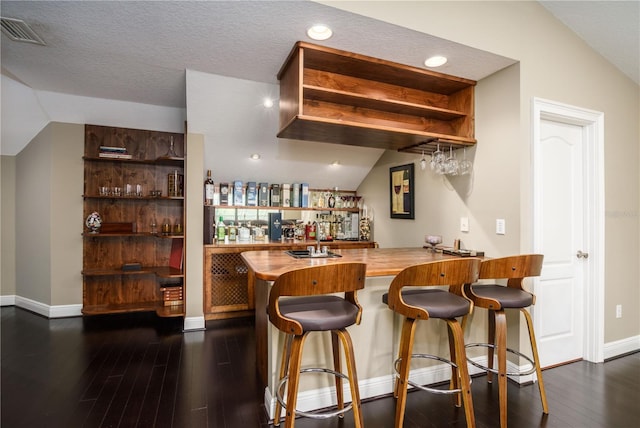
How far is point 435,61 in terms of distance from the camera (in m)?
2.38

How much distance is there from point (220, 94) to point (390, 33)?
1.69 m

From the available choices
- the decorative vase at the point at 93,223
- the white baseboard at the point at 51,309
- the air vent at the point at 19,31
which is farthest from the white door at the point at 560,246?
the white baseboard at the point at 51,309

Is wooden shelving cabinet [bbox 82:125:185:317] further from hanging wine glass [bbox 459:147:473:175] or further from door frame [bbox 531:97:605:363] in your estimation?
door frame [bbox 531:97:605:363]

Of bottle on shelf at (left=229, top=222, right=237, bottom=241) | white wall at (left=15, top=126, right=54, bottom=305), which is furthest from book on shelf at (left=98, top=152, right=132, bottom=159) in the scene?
bottle on shelf at (left=229, top=222, right=237, bottom=241)

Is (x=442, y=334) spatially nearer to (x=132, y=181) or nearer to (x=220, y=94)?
(x=220, y=94)

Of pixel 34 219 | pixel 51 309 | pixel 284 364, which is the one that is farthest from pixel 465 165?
pixel 34 219

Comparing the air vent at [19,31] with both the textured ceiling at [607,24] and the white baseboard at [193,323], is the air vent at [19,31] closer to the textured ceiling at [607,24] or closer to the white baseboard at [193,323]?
the white baseboard at [193,323]

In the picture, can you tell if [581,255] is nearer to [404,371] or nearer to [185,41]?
[404,371]

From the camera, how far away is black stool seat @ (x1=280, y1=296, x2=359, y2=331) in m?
1.52

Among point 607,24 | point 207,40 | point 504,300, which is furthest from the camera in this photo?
point 607,24

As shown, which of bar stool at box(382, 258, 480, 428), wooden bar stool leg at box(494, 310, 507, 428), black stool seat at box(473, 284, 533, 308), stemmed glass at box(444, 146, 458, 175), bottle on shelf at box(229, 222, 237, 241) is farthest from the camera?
bottle on shelf at box(229, 222, 237, 241)

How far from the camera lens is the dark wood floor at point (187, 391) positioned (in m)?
1.90

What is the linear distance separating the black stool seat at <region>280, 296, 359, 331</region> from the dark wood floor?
0.72 m

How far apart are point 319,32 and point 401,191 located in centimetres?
206
